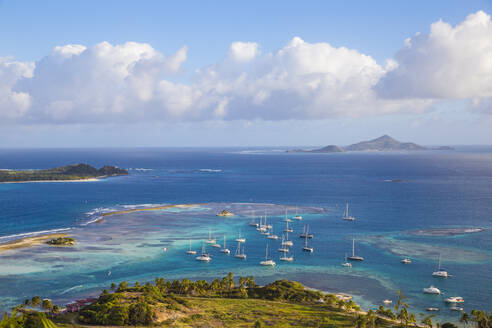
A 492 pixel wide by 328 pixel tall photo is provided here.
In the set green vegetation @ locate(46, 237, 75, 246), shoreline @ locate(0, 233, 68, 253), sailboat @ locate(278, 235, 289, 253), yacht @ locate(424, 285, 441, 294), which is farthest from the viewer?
green vegetation @ locate(46, 237, 75, 246)

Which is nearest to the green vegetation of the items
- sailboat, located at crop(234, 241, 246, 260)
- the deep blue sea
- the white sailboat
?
the deep blue sea

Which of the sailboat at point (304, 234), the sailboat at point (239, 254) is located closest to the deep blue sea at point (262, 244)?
the sailboat at point (239, 254)

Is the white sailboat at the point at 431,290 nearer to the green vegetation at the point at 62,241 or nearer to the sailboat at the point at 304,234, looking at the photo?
the sailboat at the point at 304,234

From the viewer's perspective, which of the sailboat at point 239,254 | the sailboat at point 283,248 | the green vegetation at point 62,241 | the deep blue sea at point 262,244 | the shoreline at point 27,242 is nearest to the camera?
the deep blue sea at point 262,244

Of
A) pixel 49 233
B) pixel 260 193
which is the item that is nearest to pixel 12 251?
pixel 49 233

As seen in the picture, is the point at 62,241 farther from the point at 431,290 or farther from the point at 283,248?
the point at 431,290

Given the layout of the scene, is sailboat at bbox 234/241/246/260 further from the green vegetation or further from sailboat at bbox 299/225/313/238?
the green vegetation

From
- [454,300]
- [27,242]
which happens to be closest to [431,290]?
[454,300]
